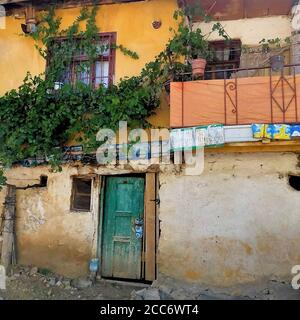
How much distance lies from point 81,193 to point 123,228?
3.79ft

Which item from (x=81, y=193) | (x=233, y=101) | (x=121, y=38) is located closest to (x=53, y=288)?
(x=81, y=193)

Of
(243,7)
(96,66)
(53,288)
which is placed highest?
(243,7)

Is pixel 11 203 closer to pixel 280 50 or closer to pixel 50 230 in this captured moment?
pixel 50 230

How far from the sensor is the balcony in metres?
5.83

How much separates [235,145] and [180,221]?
1.73m

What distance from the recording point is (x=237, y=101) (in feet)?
19.7

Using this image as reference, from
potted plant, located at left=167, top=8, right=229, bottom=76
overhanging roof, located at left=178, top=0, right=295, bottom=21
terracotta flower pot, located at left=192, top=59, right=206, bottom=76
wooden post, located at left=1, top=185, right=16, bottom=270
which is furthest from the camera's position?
overhanging roof, located at left=178, top=0, right=295, bottom=21

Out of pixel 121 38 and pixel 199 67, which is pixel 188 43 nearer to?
pixel 199 67

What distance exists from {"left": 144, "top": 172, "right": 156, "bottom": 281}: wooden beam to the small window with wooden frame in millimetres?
1307

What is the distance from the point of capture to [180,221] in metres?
6.59

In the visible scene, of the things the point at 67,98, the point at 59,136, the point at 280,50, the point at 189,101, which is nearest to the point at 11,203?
the point at 59,136

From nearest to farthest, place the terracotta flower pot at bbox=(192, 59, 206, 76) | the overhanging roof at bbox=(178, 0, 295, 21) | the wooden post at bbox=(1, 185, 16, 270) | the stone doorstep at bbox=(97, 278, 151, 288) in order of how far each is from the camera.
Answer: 1. the terracotta flower pot at bbox=(192, 59, 206, 76)
2. the stone doorstep at bbox=(97, 278, 151, 288)
3. the wooden post at bbox=(1, 185, 16, 270)
4. the overhanging roof at bbox=(178, 0, 295, 21)

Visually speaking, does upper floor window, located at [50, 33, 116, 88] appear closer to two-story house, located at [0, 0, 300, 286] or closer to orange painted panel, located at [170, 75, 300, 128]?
two-story house, located at [0, 0, 300, 286]

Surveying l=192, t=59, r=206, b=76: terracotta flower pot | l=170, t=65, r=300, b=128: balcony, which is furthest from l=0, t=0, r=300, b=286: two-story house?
l=192, t=59, r=206, b=76: terracotta flower pot
